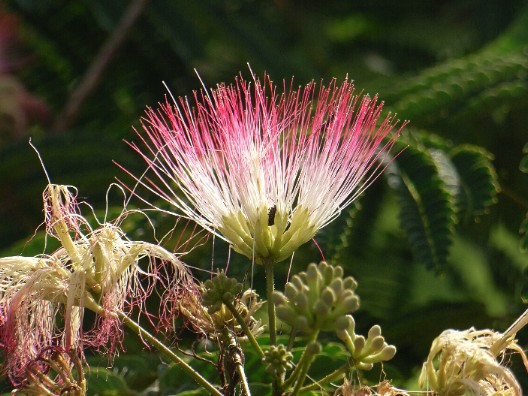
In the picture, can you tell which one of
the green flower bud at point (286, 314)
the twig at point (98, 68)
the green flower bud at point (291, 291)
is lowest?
the green flower bud at point (286, 314)

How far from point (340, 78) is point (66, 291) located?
312 cm

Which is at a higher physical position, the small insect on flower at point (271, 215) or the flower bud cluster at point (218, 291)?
the small insect on flower at point (271, 215)

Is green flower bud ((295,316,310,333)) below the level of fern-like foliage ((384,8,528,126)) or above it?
below

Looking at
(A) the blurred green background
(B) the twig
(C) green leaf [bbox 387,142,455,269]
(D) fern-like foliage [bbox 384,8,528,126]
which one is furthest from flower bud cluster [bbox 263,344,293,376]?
(B) the twig

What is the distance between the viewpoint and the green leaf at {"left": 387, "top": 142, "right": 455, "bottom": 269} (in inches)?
119

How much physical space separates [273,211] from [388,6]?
3724 millimetres

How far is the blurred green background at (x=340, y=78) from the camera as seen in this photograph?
12.2ft

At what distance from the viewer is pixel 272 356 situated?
2.07m

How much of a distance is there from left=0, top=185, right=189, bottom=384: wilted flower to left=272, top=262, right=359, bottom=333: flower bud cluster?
0.45 metres

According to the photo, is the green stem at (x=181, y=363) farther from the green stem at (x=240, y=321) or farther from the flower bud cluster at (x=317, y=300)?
the flower bud cluster at (x=317, y=300)

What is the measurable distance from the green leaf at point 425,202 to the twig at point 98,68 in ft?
6.36

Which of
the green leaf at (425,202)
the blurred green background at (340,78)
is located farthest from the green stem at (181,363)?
the green leaf at (425,202)

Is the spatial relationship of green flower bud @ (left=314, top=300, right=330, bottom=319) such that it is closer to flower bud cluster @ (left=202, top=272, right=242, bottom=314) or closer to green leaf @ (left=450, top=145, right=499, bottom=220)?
flower bud cluster @ (left=202, top=272, right=242, bottom=314)

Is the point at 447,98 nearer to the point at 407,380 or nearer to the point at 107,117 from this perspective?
the point at 407,380
